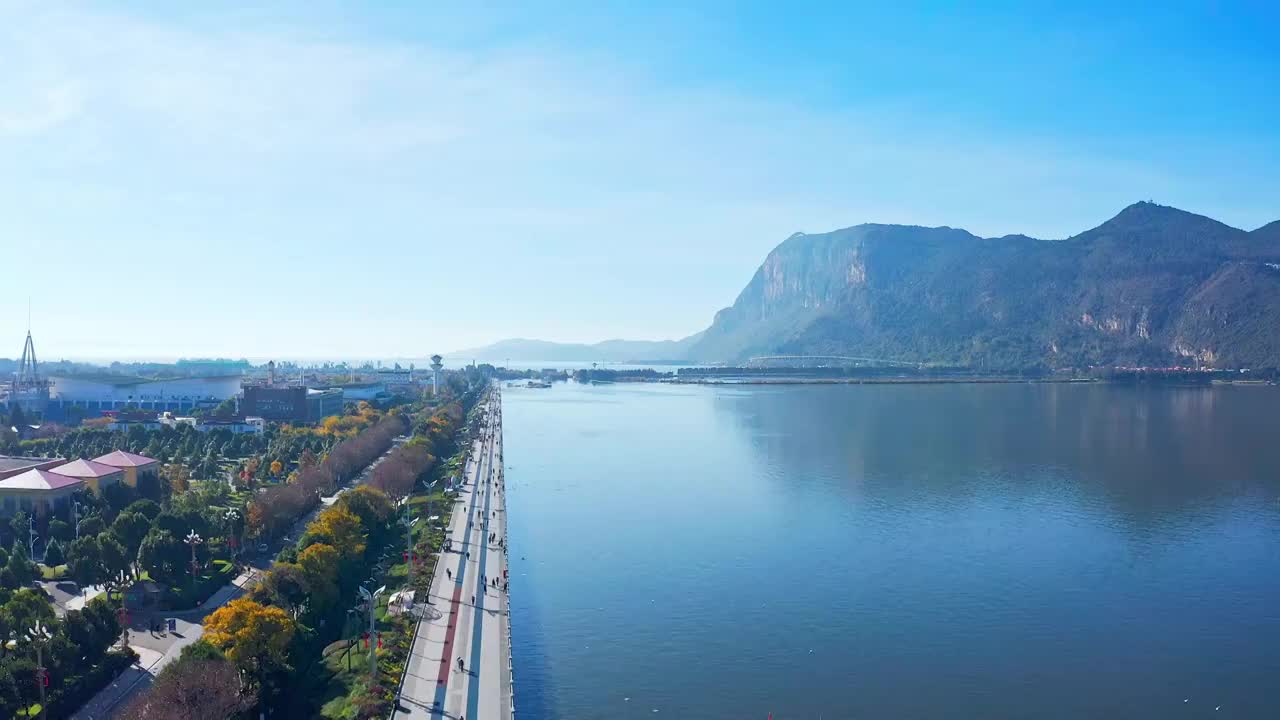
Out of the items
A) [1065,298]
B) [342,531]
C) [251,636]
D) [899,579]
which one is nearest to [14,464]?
[342,531]

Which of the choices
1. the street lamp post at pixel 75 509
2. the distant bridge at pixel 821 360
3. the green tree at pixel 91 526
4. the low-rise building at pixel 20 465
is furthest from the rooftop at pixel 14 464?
the distant bridge at pixel 821 360

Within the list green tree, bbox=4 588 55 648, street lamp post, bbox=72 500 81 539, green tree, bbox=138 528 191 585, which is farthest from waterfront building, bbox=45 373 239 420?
green tree, bbox=4 588 55 648

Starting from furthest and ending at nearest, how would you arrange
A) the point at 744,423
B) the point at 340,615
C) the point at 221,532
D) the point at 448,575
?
the point at 744,423
the point at 221,532
the point at 448,575
the point at 340,615

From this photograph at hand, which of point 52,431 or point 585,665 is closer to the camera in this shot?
point 585,665

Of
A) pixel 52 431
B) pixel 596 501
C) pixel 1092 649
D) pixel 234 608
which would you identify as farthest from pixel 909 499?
pixel 52 431

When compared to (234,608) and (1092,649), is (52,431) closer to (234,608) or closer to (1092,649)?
(234,608)

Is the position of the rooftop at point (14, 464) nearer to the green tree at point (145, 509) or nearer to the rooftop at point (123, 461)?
the rooftop at point (123, 461)
